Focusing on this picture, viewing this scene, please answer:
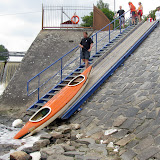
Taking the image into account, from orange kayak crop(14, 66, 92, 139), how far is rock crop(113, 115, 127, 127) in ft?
6.72

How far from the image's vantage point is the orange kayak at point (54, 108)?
667 cm

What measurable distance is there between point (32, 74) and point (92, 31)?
16.8 ft

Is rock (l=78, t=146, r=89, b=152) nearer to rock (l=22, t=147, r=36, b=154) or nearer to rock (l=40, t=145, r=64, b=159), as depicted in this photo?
rock (l=40, t=145, r=64, b=159)

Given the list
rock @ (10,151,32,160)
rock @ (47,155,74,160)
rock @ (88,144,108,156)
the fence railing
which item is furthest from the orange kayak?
rock @ (47,155,74,160)

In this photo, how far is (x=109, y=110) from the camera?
6801 mm

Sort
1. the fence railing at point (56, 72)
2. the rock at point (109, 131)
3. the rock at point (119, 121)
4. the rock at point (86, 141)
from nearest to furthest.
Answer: the rock at point (86, 141), the rock at point (109, 131), the rock at point (119, 121), the fence railing at point (56, 72)

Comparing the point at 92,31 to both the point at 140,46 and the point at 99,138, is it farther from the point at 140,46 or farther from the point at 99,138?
the point at 99,138

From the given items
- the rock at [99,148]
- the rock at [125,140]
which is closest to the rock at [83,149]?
the rock at [99,148]

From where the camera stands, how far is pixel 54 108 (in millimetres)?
7266

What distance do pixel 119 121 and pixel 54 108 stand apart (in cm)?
226

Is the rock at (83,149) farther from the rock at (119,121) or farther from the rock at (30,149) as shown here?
the rock at (119,121)

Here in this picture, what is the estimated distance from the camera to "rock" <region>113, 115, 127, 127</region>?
19.5 feet

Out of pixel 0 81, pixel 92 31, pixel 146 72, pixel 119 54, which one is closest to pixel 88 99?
pixel 146 72

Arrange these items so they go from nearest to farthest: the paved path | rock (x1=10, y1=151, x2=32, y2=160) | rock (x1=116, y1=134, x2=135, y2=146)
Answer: rock (x1=10, y1=151, x2=32, y2=160), the paved path, rock (x1=116, y1=134, x2=135, y2=146)
